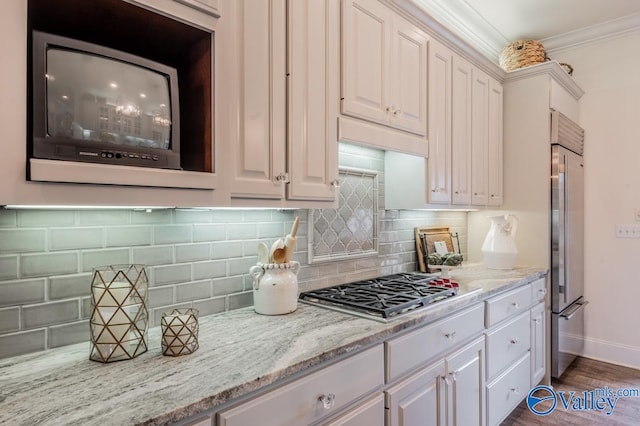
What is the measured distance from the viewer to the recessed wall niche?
1071 millimetres

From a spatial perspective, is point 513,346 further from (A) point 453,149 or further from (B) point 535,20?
(B) point 535,20

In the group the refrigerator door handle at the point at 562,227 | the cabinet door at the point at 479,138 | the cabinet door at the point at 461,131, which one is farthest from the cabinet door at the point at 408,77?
the refrigerator door handle at the point at 562,227

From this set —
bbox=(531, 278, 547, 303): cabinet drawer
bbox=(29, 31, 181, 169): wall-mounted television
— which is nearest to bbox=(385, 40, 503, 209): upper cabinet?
bbox=(531, 278, 547, 303): cabinet drawer

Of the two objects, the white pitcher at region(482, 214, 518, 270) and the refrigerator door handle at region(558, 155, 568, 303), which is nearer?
the white pitcher at region(482, 214, 518, 270)

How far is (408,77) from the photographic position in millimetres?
2113

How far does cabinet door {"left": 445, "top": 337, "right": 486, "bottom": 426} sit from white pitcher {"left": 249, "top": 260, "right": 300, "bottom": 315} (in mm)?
805

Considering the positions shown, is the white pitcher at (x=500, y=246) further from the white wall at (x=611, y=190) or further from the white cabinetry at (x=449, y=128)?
the white wall at (x=611, y=190)

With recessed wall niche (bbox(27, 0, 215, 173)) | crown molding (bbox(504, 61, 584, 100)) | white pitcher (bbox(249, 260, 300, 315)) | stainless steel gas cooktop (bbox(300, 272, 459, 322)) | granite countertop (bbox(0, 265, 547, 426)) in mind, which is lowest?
granite countertop (bbox(0, 265, 547, 426))

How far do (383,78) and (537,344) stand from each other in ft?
7.04

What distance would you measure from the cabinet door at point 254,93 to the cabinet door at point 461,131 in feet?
4.67

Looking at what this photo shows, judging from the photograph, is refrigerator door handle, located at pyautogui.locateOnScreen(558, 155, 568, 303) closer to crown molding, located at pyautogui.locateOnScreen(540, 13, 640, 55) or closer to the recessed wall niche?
crown molding, located at pyautogui.locateOnScreen(540, 13, 640, 55)

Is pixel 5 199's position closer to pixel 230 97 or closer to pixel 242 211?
pixel 230 97

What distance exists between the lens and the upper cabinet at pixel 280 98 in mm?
1327

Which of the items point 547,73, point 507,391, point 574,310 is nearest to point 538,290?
point 574,310
